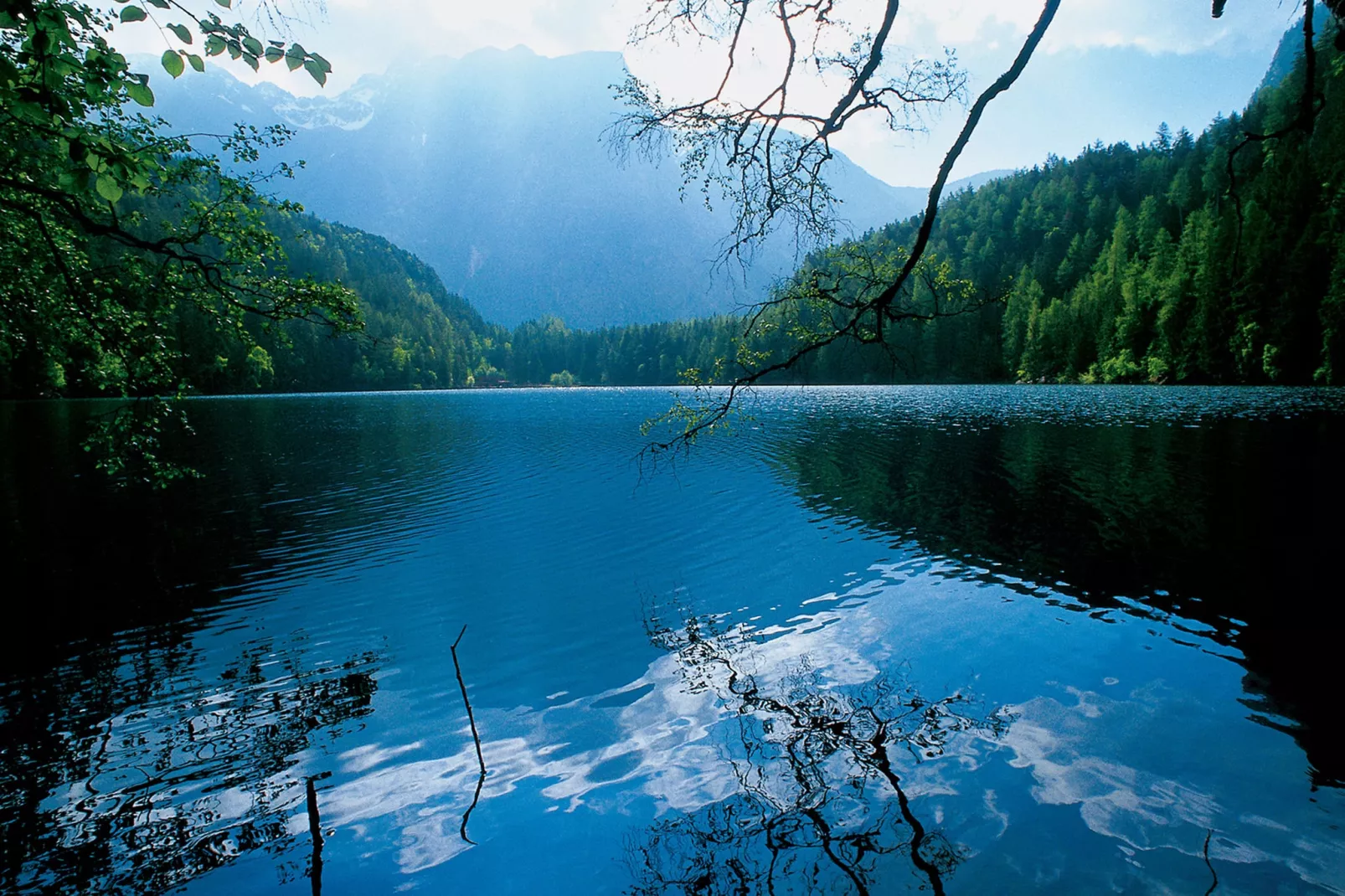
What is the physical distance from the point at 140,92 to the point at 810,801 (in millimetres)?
7760

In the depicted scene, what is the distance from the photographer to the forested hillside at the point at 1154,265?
9.84 metres

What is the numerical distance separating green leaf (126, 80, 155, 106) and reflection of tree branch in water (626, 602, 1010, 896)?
6.75 meters

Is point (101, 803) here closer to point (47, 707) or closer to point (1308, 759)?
point (47, 707)

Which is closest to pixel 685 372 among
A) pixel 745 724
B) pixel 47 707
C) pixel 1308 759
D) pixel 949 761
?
pixel 745 724

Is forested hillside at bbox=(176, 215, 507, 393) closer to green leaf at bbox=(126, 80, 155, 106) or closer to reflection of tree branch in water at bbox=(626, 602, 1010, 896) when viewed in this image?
reflection of tree branch in water at bbox=(626, 602, 1010, 896)

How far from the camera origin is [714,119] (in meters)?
6.60

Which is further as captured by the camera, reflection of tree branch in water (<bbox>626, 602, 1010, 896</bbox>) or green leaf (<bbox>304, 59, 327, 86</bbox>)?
reflection of tree branch in water (<bbox>626, 602, 1010, 896</bbox>)

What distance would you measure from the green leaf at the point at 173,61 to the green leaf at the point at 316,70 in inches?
19.2

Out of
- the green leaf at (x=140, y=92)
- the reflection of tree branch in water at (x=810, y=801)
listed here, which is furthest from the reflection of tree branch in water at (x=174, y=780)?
the green leaf at (x=140, y=92)

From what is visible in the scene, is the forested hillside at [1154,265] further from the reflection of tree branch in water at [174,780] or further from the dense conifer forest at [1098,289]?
the reflection of tree branch in water at [174,780]

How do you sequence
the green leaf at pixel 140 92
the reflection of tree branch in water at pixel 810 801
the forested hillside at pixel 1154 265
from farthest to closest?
the forested hillside at pixel 1154 265
the reflection of tree branch in water at pixel 810 801
the green leaf at pixel 140 92

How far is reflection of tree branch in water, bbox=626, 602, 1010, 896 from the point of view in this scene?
222 inches

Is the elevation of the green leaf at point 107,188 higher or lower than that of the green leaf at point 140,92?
lower

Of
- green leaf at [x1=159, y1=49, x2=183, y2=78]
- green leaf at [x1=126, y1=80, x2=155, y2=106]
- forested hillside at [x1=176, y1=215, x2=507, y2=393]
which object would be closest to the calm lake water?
green leaf at [x1=126, y1=80, x2=155, y2=106]
